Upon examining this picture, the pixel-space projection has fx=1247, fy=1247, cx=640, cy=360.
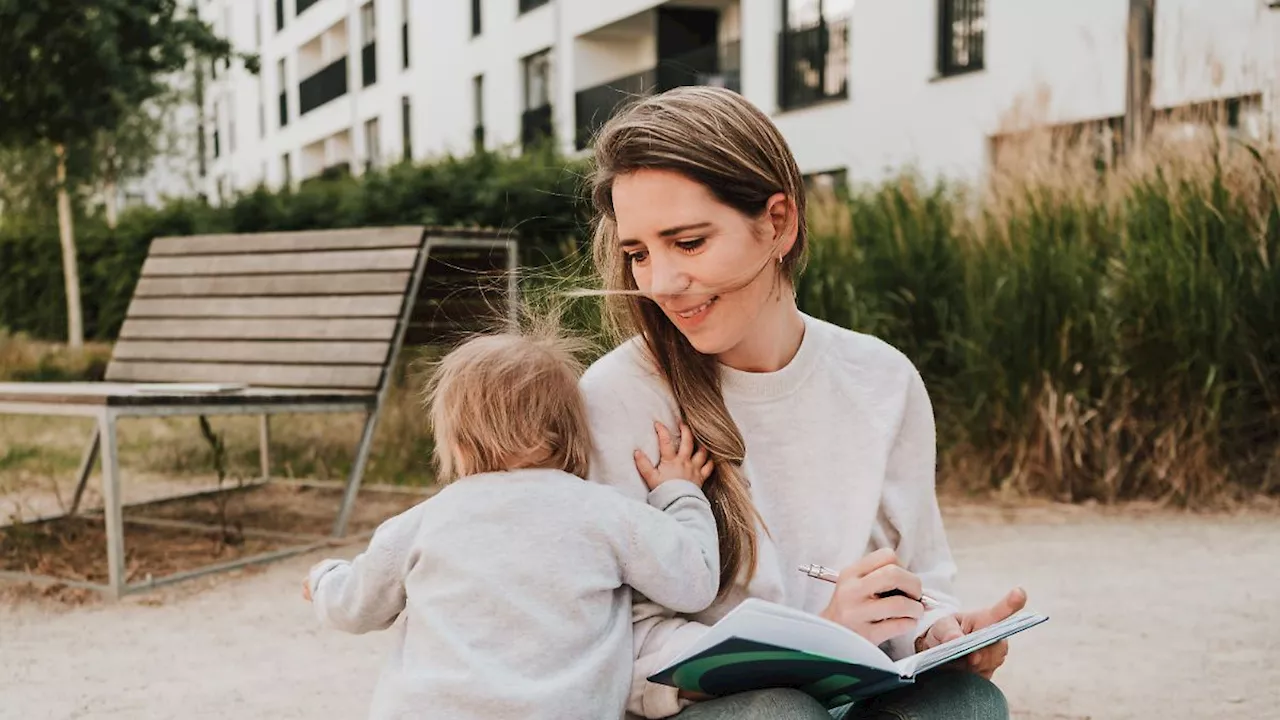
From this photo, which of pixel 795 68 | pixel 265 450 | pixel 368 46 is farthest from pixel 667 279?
pixel 368 46

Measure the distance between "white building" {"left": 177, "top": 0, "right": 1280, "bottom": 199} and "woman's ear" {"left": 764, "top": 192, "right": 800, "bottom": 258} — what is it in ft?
1.74

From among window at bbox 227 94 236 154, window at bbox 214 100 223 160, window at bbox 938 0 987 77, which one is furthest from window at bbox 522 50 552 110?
window at bbox 214 100 223 160

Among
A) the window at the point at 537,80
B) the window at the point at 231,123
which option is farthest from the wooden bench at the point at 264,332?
the window at the point at 231,123

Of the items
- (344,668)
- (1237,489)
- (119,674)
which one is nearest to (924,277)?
(1237,489)

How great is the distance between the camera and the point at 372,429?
14.1ft

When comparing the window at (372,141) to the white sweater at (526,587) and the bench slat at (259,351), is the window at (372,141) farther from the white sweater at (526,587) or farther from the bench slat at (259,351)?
the white sweater at (526,587)

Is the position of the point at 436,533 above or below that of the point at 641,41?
below

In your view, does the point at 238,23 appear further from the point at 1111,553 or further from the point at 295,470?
the point at 1111,553

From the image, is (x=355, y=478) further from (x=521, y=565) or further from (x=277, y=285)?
(x=521, y=565)

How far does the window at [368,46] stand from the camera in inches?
1006

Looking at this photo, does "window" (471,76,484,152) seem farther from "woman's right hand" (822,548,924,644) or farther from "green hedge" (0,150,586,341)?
"woman's right hand" (822,548,924,644)

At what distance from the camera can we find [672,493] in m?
1.57

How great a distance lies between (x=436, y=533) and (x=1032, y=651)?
7.04 ft

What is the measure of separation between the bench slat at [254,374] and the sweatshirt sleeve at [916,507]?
2.78 metres
